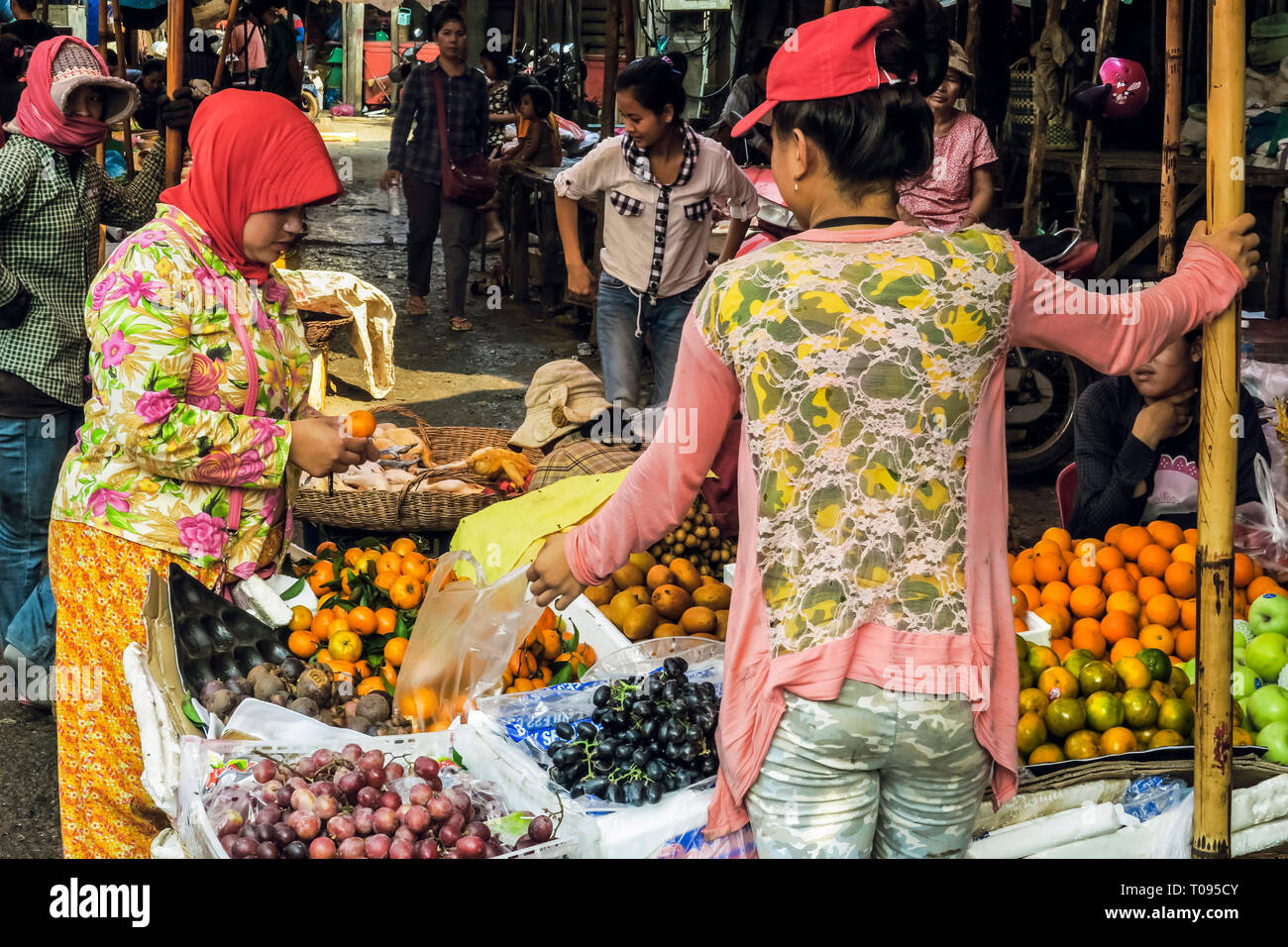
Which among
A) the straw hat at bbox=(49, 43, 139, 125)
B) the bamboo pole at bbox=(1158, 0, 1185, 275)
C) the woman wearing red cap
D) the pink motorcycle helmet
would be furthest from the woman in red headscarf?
the pink motorcycle helmet

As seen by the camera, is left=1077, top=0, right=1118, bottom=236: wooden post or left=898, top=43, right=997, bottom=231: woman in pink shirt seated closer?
left=898, top=43, right=997, bottom=231: woman in pink shirt seated

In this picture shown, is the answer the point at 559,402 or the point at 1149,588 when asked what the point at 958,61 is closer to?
the point at 559,402

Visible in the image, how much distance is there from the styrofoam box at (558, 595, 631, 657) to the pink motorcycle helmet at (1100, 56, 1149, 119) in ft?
16.0

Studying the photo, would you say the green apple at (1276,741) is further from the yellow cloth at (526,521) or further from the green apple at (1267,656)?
the yellow cloth at (526,521)

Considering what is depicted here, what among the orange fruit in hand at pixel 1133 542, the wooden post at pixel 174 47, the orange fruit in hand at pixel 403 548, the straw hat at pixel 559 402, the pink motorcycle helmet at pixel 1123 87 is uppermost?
the pink motorcycle helmet at pixel 1123 87

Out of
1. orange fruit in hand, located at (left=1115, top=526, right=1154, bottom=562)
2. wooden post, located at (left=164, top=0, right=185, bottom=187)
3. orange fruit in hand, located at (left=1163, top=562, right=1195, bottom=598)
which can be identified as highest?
wooden post, located at (left=164, top=0, right=185, bottom=187)

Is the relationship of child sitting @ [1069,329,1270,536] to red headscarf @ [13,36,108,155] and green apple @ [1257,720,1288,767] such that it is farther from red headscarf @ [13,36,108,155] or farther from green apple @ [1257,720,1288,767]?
red headscarf @ [13,36,108,155]

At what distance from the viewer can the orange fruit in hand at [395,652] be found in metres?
3.12

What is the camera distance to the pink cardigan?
72.0 inches

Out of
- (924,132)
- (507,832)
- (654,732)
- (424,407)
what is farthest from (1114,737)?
(424,407)

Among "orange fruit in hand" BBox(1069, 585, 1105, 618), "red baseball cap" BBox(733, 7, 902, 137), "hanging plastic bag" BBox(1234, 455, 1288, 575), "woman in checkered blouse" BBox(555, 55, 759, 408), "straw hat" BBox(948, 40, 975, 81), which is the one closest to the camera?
"red baseball cap" BBox(733, 7, 902, 137)

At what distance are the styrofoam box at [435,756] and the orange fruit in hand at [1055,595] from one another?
5.56 feet

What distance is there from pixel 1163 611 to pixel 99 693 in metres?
2.64

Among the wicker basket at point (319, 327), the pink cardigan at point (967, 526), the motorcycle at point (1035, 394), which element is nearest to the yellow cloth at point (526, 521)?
the pink cardigan at point (967, 526)
